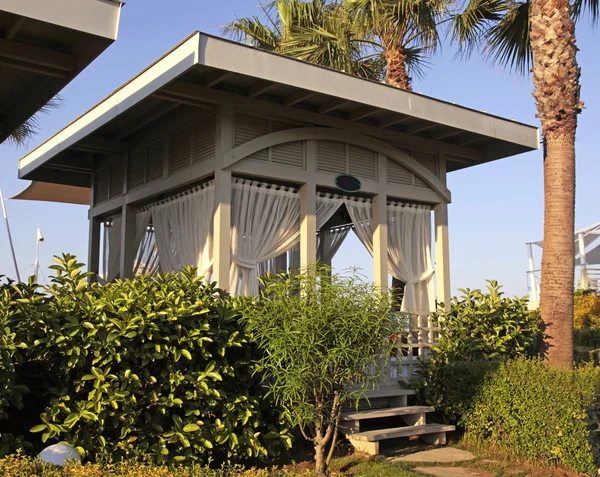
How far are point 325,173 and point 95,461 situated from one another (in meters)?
4.56

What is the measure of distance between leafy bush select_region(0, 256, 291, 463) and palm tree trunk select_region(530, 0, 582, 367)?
4.05m

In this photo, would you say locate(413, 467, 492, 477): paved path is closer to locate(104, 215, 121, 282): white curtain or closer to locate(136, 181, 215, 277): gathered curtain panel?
locate(136, 181, 215, 277): gathered curtain panel

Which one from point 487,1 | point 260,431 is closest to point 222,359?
point 260,431

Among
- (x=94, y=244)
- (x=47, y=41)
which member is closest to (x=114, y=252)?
(x=94, y=244)

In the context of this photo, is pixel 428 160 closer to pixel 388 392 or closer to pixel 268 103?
pixel 268 103

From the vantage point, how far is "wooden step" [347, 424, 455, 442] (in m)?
6.63

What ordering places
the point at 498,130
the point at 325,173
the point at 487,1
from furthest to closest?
the point at 487,1 → the point at 498,130 → the point at 325,173

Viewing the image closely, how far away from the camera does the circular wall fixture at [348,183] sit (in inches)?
326

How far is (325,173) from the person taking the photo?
27.0 ft

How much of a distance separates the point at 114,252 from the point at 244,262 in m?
3.18

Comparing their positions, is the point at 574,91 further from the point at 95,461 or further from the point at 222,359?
the point at 95,461

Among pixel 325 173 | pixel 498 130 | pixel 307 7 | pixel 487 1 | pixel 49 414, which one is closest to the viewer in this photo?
pixel 49 414

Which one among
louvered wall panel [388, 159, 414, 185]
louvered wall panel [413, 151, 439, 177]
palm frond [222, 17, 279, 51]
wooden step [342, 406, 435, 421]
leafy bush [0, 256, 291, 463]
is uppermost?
palm frond [222, 17, 279, 51]

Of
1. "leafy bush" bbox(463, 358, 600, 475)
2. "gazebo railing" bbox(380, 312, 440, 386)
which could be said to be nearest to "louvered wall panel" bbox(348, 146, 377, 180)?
"gazebo railing" bbox(380, 312, 440, 386)
